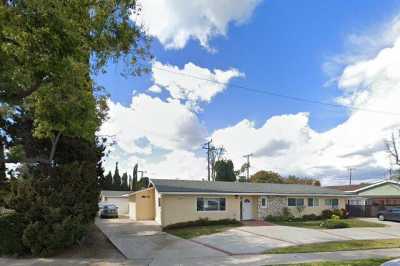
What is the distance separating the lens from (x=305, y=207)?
1204 inches

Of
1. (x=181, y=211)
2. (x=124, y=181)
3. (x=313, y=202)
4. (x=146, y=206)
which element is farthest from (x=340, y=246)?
(x=124, y=181)

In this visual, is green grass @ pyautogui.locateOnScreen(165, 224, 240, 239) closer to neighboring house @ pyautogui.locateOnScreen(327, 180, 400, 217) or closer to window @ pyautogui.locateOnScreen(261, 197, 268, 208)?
window @ pyautogui.locateOnScreen(261, 197, 268, 208)

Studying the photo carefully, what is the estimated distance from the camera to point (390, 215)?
32.1m

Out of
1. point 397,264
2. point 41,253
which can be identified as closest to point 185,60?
point 41,253

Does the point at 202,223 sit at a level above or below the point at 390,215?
above

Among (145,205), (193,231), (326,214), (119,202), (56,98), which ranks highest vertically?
(56,98)

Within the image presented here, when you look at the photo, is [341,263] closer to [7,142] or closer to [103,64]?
[103,64]

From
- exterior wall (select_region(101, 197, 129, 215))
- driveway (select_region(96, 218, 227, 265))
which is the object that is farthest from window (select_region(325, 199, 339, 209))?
exterior wall (select_region(101, 197, 129, 215))

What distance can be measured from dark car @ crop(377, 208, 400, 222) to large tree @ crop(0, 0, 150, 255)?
89.9ft

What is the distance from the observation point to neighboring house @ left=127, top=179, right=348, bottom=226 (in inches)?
955

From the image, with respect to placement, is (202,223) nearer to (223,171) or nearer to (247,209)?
(247,209)

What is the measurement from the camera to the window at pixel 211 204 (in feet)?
83.0

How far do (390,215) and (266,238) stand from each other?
1993 centimetres

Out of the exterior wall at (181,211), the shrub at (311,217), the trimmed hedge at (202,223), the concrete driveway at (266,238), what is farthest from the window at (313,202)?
the exterior wall at (181,211)
